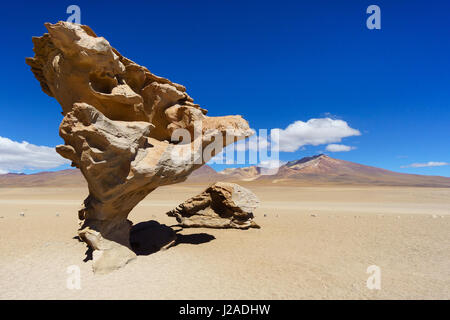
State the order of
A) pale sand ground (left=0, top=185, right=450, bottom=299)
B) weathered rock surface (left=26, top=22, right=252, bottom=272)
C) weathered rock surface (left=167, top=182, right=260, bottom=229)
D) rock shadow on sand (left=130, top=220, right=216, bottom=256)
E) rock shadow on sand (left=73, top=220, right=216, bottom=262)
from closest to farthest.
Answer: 1. pale sand ground (left=0, top=185, right=450, bottom=299)
2. weathered rock surface (left=26, top=22, right=252, bottom=272)
3. rock shadow on sand (left=73, top=220, right=216, bottom=262)
4. rock shadow on sand (left=130, top=220, right=216, bottom=256)
5. weathered rock surface (left=167, top=182, right=260, bottom=229)

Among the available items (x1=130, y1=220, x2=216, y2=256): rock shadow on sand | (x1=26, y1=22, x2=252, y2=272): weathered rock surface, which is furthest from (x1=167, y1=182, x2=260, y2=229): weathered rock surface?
(x1=26, y1=22, x2=252, y2=272): weathered rock surface

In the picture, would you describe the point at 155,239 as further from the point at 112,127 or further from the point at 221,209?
the point at 112,127

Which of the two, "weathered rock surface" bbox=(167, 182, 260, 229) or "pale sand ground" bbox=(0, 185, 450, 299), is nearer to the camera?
"pale sand ground" bbox=(0, 185, 450, 299)

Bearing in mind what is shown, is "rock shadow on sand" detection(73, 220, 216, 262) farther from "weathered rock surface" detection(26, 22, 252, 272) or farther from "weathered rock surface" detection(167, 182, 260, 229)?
"weathered rock surface" detection(167, 182, 260, 229)

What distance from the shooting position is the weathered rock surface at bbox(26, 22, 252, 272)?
282 inches

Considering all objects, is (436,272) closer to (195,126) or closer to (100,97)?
(195,126)

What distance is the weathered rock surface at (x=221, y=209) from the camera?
44.8 ft

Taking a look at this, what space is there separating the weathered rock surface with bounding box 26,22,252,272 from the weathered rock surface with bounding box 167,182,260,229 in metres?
4.33

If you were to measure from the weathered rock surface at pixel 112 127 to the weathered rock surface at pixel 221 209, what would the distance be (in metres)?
4.33

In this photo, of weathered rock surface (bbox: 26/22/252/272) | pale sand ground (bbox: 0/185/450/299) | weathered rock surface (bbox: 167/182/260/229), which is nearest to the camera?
pale sand ground (bbox: 0/185/450/299)

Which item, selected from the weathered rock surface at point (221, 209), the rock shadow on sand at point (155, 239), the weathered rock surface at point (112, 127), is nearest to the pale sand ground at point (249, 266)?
the rock shadow on sand at point (155, 239)

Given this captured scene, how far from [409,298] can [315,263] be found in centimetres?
281

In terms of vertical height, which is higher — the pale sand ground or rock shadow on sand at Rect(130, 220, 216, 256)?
rock shadow on sand at Rect(130, 220, 216, 256)
